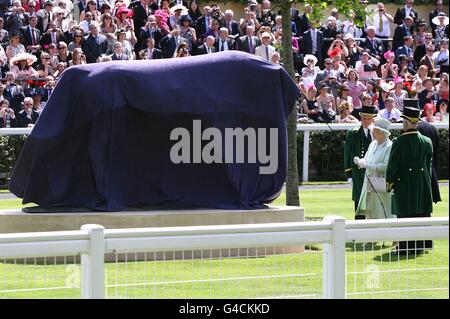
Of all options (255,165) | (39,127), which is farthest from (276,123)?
(39,127)

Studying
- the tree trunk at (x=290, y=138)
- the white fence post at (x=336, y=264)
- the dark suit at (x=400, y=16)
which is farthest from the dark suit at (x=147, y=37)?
the white fence post at (x=336, y=264)

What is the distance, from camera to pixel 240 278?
22.9 feet

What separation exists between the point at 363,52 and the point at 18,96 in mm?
8979

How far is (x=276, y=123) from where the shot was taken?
12664 millimetres

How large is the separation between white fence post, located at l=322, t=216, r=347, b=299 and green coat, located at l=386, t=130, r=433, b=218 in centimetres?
591

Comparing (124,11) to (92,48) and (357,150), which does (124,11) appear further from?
(357,150)

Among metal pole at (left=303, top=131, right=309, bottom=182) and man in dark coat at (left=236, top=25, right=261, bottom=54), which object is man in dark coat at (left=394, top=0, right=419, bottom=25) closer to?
man in dark coat at (left=236, top=25, right=261, bottom=54)

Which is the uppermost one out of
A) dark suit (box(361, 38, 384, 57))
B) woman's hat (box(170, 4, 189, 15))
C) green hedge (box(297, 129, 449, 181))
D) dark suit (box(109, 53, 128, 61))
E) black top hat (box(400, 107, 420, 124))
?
woman's hat (box(170, 4, 189, 15))

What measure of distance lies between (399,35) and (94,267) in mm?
24375

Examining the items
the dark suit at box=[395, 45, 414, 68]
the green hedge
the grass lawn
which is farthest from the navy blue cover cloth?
→ the dark suit at box=[395, 45, 414, 68]

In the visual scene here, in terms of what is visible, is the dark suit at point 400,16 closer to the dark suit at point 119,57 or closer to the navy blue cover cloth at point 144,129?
the dark suit at point 119,57

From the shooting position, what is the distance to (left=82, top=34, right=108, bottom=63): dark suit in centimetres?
2322

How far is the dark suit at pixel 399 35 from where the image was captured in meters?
29.4

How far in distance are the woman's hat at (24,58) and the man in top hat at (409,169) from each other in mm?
11482
